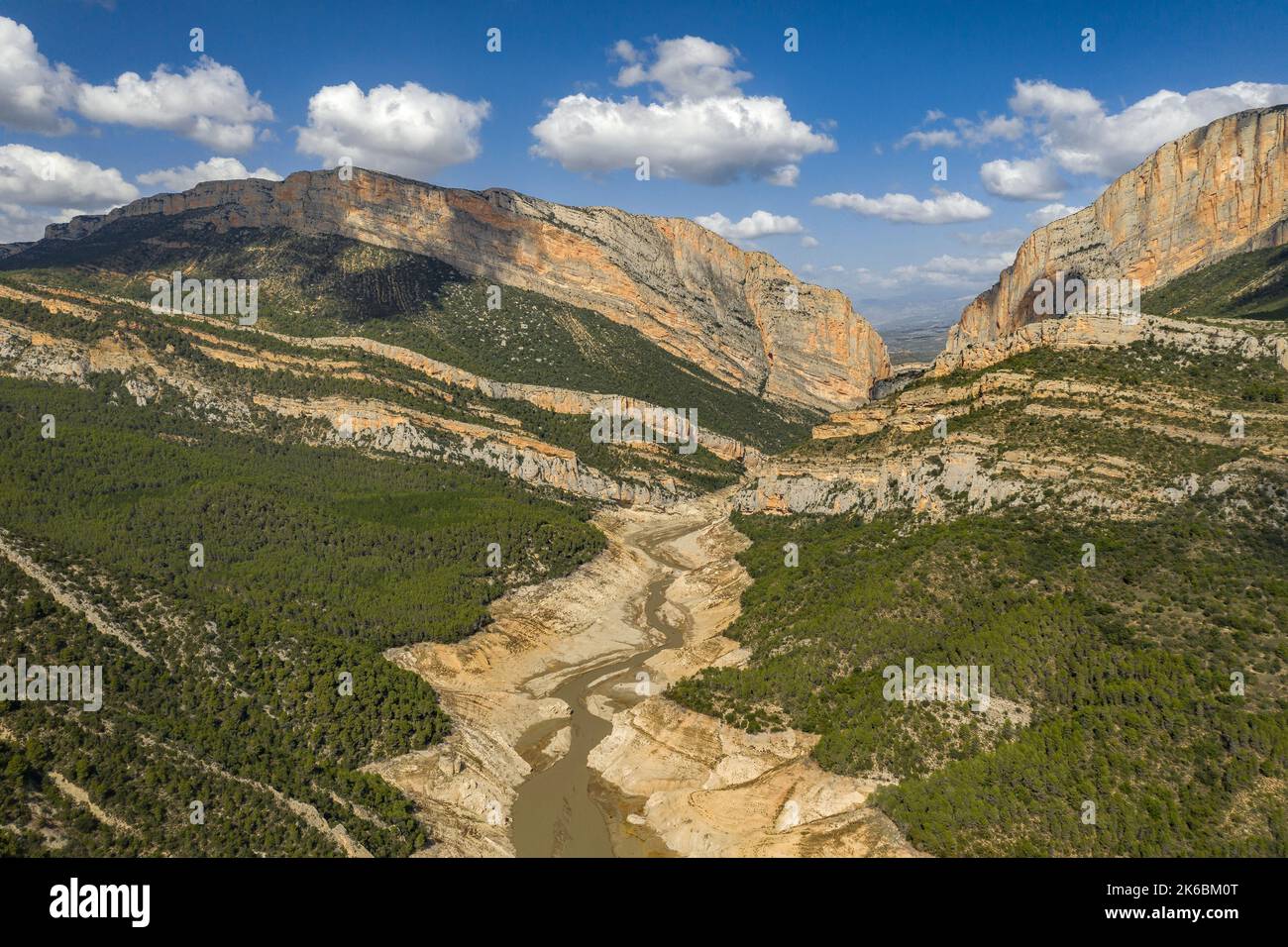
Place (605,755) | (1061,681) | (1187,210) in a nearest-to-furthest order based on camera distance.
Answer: (1061,681), (605,755), (1187,210)

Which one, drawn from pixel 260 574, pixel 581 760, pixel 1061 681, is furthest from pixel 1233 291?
pixel 260 574

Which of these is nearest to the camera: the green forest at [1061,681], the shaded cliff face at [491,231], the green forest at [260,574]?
the green forest at [1061,681]

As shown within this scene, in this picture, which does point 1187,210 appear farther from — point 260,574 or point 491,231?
point 260,574

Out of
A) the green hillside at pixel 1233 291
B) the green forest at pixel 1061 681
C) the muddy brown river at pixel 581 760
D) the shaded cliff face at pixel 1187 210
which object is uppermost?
the shaded cliff face at pixel 1187 210

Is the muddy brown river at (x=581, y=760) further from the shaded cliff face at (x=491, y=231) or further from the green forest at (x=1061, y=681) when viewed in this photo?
the shaded cliff face at (x=491, y=231)

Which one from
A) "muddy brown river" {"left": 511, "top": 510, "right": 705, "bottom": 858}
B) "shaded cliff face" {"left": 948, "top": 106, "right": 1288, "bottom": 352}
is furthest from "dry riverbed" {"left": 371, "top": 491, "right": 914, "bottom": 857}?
"shaded cliff face" {"left": 948, "top": 106, "right": 1288, "bottom": 352}

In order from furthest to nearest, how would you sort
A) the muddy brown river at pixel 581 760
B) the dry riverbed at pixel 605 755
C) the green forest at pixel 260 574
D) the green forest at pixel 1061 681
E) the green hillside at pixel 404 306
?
1. the green hillside at pixel 404 306
2. the muddy brown river at pixel 581 760
3. the dry riverbed at pixel 605 755
4. the green forest at pixel 260 574
5. the green forest at pixel 1061 681

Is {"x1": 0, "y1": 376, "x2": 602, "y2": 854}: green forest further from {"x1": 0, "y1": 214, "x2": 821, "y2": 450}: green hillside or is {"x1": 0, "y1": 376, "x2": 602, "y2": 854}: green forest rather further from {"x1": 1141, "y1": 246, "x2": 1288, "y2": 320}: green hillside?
{"x1": 1141, "y1": 246, "x2": 1288, "y2": 320}: green hillside

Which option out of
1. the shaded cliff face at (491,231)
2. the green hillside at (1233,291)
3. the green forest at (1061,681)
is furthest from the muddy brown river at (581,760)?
the shaded cliff face at (491,231)
